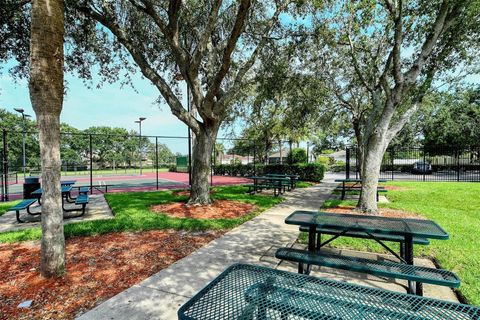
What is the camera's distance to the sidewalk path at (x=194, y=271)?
8.74 feet

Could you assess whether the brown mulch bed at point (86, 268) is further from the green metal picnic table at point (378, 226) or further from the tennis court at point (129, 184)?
the tennis court at point (129, 184)

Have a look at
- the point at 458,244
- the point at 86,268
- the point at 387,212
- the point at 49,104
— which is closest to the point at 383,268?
the point at 458,244

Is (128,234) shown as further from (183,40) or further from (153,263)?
(183,40)

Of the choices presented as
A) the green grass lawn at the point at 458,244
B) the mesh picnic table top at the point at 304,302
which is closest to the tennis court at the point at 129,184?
the green grass lawn at the point at 458,244

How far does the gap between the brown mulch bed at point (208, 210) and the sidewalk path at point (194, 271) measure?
110 centimetres

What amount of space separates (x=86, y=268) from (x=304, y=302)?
3.49 metres

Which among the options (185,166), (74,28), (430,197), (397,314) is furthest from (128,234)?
(185,166)

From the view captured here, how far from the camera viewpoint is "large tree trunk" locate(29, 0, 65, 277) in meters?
3.20

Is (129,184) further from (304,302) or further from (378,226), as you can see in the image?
(304,302)

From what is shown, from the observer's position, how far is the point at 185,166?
100ft

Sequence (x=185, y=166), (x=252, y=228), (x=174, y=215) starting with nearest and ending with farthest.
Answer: (x=252, y=228) < (x=174, y=215) < (x=185, y=166)

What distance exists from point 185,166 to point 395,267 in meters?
29.0

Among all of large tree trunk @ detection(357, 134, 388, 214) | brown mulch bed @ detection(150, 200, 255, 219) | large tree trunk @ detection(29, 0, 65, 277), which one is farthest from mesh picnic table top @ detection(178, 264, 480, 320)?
large tree trunk @ detection(357, 134, 388, 214)

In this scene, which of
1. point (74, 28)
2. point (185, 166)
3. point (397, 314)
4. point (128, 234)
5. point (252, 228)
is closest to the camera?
point (397, 314)
